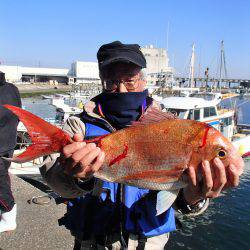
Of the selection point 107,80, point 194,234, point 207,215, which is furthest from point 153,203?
point 207,215

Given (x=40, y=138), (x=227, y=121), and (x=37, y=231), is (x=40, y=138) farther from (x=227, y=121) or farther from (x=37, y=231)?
(x=227, y=121)

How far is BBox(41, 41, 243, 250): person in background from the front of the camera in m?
2.96

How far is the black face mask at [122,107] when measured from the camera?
3.22 metres

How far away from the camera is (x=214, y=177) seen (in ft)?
8.84

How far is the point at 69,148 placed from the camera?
8.49ft

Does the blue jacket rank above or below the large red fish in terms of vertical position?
below

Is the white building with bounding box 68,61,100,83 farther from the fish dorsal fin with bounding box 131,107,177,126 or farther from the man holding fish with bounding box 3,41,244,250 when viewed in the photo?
the fish dorsal fin with bounding box 131,107,177,126

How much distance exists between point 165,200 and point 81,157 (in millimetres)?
781

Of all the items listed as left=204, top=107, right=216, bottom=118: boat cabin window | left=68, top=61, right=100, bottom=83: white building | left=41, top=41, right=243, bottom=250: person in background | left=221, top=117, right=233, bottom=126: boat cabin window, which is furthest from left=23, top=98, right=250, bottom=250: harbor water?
left=68, top=61, right=100, bottom=83: white building

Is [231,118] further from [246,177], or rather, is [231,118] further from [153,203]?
[153,203]

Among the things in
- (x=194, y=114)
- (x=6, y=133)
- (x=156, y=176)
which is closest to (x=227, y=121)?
(x=194, y=114)

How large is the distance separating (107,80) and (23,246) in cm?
457

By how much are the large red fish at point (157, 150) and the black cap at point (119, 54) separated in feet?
2.36

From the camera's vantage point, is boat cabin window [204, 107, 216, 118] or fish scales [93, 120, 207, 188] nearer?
fish scales [93, 120, 207, 188]
